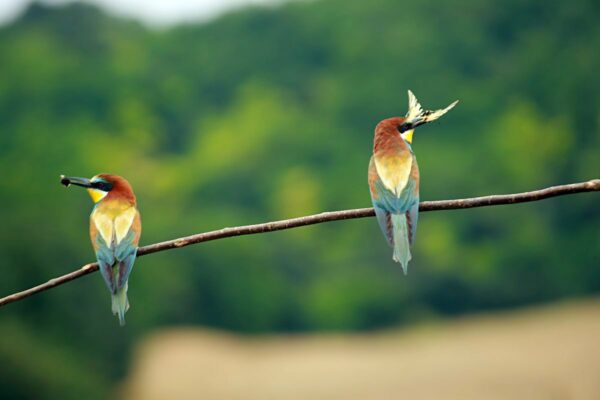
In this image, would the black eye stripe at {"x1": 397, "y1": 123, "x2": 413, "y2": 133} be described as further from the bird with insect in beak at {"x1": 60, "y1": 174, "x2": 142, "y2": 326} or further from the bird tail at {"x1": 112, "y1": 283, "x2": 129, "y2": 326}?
the bird tail at {"x1": 112, "y1": 283, "x2": 129, "y2": 326}

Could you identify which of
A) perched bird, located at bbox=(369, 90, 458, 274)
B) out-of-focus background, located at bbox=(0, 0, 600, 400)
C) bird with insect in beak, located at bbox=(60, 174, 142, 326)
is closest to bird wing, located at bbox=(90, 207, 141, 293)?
bird with insect in beak, located at bbox=(60, 174, 142, 326)

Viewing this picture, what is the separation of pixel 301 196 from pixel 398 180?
106 ft

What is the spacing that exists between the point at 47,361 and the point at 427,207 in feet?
43.4

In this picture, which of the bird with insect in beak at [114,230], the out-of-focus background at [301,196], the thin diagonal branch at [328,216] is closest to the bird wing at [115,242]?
Result: the bird with insect in beak at [114,230]

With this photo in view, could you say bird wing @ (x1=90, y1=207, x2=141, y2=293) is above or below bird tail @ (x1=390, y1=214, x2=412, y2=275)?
above

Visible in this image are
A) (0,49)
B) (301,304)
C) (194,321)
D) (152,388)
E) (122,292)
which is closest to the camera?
(122,292)

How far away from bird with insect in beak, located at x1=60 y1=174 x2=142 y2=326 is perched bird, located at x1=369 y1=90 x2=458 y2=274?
2.30ft

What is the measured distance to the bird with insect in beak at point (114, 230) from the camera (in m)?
2.49

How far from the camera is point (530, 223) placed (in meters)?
30.6

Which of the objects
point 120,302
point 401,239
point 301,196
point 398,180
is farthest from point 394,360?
point 120,302

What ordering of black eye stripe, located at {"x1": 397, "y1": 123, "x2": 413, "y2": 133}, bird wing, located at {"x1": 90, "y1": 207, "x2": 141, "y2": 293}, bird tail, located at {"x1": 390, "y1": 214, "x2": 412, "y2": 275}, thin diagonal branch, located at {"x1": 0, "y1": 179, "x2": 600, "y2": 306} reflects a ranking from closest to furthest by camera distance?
thin diagonal branch, located at {"x1": 0, "y1": 179, "x2": 600, "y2": 306} < bird tail, located at {"x1": 390, "y1": 214, "x2": 412, "y2": 275} < bird wing, located at {"x1": 90, "y1": 207, "x2": 141, "y2": 293} < black eye stripe, located at {"x1": 397, "y1": 123, "x2": 413, "y2": 133}

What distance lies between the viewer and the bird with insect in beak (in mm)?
2492

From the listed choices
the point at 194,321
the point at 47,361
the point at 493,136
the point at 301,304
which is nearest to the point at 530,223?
the point at 493,136

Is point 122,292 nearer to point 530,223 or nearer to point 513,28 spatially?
point 530,223
